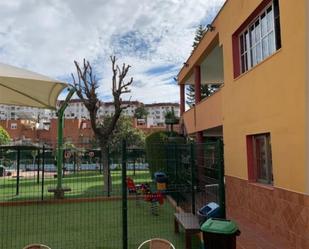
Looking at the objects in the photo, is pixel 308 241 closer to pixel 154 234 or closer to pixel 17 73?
pixel 154 234

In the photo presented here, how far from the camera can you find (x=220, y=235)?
5.29m

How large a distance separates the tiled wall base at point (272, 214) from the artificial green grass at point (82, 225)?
1899mm

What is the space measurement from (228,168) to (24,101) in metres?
7.18

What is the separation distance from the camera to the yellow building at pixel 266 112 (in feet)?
21.8

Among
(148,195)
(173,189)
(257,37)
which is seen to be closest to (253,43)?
(257,37)

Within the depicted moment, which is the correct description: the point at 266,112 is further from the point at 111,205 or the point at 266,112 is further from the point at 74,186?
the point at 74,186

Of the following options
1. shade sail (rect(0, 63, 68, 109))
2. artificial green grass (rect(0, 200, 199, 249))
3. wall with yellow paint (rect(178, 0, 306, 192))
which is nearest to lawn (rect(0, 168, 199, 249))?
artificial green grass (rect(0, 200, 199, 249))

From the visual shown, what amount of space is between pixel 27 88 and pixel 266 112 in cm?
531

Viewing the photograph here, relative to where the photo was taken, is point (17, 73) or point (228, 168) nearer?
point (17, 73)

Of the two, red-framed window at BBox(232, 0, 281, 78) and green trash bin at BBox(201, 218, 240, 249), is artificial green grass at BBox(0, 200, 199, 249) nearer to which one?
green trash bin at BBox(201, 218, 240, 249)

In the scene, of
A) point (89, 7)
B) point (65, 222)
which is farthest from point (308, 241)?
point (89, 7)

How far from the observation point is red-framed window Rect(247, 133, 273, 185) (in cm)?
901

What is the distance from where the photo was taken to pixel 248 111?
9.70m

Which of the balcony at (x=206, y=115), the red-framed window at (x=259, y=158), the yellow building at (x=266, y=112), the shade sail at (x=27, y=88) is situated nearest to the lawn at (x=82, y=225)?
the yellow building at (x=266, y=112)
